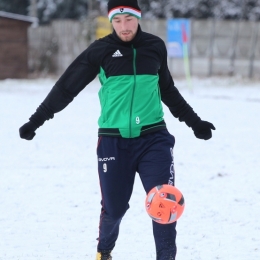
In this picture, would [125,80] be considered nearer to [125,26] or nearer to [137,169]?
[125,26]

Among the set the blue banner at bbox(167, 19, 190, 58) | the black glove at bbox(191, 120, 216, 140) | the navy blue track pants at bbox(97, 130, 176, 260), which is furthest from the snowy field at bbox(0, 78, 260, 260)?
the blue banner at bbox(167, 19, 190, 58)

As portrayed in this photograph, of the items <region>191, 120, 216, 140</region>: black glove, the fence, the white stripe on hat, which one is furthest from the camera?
the fence

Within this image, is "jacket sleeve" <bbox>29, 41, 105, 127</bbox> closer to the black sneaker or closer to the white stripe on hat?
the white stripe on hat

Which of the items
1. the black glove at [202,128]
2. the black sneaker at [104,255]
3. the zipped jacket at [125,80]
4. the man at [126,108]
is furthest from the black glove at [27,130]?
the black glove at [202,128]

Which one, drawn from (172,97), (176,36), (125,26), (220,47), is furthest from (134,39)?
(220,47)

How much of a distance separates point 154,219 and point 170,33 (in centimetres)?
2370

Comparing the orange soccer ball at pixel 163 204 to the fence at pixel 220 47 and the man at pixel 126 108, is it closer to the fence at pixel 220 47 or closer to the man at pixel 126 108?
the man at pixel 126 108

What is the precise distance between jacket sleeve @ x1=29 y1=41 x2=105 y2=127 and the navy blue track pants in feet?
1.17

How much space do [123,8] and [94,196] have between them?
10.7ft

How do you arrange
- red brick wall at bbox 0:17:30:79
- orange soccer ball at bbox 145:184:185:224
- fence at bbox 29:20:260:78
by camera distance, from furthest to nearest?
1. fence at bbox 29:20:260:78
2. red brick wall at bbox 0:17:30:79
3. orange soccer ball at bbox 145:184:185:224

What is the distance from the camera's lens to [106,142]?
3.98m

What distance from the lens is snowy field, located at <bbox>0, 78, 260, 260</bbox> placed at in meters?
5.05

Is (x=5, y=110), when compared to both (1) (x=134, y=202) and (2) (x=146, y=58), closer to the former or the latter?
(1) (x=134, y=202)

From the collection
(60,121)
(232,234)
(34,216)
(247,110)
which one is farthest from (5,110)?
(232,234)
